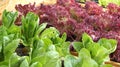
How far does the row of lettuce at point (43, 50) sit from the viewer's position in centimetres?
90

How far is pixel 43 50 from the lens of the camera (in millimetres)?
1006

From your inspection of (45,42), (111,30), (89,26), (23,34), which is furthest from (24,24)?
(111,30)

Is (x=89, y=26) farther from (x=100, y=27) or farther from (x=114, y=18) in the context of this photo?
(x=114, y=18)

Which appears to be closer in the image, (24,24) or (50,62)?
(50,62)

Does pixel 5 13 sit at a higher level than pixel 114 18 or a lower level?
higher

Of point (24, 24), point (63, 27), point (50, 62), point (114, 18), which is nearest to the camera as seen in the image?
point (50, 62)

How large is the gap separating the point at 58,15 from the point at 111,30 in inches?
11.4

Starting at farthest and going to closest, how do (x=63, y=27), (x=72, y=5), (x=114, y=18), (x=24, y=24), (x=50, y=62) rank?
(x=72, y=5) < (x=114, y=18) < (x=63, y=27) < (x=24, y=24) < (x=50, y=62)

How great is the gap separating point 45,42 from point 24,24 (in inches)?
9.9

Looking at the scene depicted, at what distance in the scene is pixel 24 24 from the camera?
1.30m

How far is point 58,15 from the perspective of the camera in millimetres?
1569

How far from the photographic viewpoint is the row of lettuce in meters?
0.90

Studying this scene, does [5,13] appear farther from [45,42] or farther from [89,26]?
[89,26]

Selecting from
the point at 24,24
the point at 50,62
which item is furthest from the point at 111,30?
the point at 50,62
